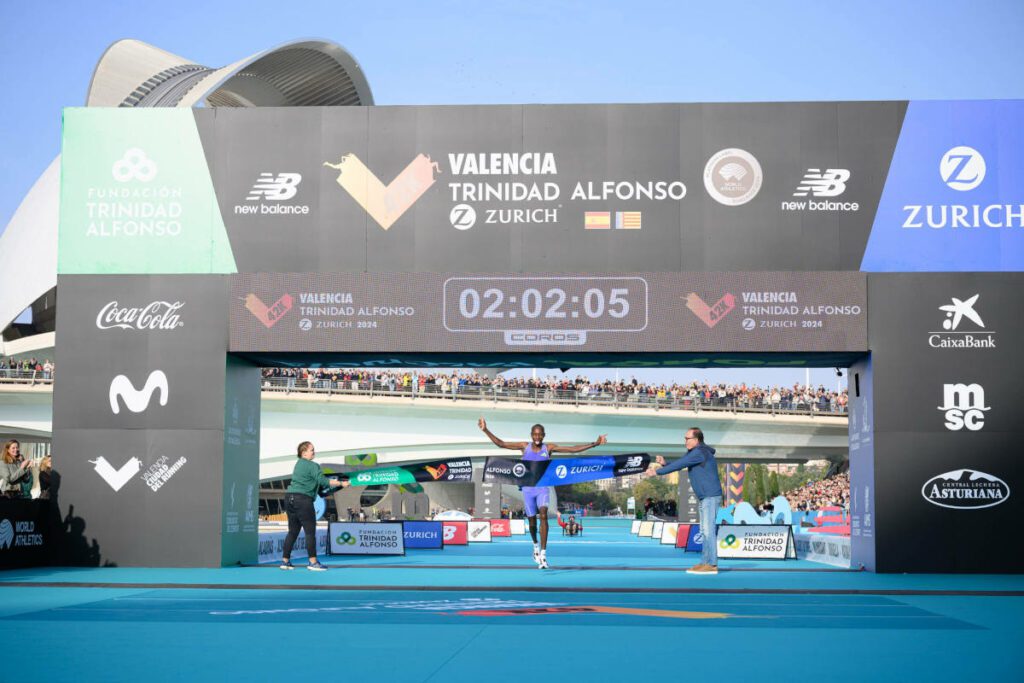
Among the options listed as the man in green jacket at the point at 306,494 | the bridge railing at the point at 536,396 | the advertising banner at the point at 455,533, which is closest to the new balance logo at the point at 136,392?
the man in green jacket at the point at 306,494

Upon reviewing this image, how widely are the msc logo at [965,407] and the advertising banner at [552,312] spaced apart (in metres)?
1.55

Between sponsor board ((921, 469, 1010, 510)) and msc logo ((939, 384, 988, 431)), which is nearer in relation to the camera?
sponsor board ((921, 469, 1010, 510))

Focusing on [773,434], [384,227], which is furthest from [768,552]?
[773,434]

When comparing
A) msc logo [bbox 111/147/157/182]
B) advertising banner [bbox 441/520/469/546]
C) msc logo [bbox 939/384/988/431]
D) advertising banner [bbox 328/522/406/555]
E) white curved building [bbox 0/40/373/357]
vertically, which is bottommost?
advertising banner [bbox 441/520/469/546]

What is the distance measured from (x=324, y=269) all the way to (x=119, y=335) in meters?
3.36

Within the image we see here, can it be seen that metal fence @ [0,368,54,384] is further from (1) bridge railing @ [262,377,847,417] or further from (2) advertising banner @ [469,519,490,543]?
(2) advertising banner @ [469,519,490,543]

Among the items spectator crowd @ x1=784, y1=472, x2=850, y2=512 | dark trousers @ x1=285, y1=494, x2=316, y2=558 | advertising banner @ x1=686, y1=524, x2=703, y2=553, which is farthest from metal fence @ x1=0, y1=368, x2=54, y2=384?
dark trousers @ x1=285, y1=494, x2=316, y2=558

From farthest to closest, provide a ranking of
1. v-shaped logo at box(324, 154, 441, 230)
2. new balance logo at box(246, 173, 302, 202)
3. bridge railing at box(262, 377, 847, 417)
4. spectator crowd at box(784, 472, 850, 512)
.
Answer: spectator crowd at box(784, 472, 850, 512)
bridge railing at box(262, 377, 847, 417)
new balance logo at box(246, 173, 302, 202)
v-shaped logo at box(324, 154, 441, 230)

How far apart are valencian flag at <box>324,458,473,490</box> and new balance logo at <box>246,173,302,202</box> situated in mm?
7007

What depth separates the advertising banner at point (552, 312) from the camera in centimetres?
1744

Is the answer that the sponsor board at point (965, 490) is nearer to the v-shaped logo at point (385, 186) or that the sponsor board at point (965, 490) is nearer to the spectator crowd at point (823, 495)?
the v-shaped logo at point (385, 186)

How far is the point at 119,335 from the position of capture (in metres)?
18.1

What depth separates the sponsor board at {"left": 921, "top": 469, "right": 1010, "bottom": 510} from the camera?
56.4 feet

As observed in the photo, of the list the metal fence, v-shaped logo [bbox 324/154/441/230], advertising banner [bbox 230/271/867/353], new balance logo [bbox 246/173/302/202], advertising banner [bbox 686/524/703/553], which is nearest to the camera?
advertising banner [bbox 230/271/867/353]
